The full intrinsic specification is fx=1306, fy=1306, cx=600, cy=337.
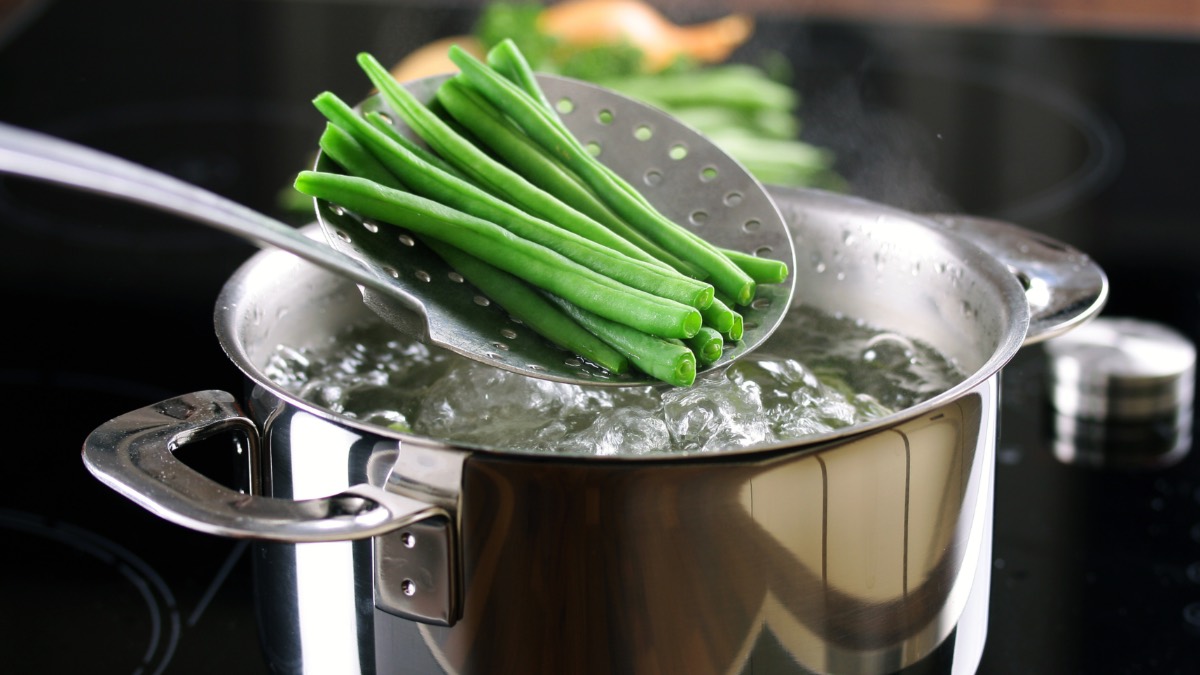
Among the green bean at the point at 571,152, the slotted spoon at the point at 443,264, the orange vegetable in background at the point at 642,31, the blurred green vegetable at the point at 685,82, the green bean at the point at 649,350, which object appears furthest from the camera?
the orange vegetable in background at the point at 642,31

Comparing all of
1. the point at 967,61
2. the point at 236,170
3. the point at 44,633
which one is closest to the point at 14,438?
the point at 44,633

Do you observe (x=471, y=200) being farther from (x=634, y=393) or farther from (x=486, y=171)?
(x=634, y=393)

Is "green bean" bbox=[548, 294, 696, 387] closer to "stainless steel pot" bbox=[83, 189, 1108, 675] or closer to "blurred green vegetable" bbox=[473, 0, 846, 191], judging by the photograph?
"stainless steel pot" bbox=[83, 189, 1108, 675]

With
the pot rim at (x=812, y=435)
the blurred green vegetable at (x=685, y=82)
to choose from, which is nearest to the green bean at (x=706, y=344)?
the pot rim at (x=812, y=435)

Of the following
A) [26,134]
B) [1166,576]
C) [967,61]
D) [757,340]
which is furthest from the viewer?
[967,61]

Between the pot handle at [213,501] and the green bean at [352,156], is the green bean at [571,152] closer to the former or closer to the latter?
the green bean at [352,156]

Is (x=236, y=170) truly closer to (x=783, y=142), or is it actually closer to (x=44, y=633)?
(x=783, y=142)
